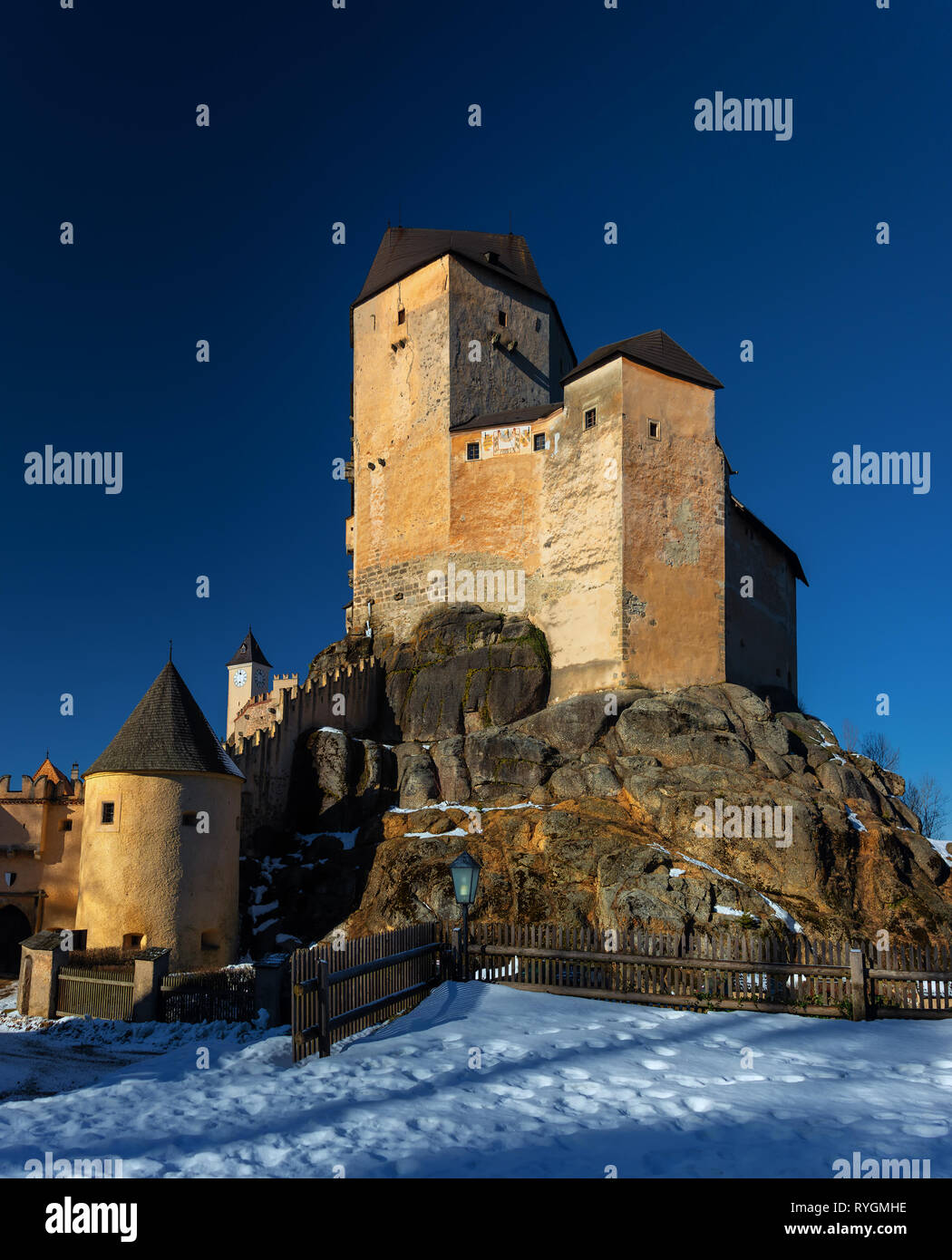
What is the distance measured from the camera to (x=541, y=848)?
25297 mm

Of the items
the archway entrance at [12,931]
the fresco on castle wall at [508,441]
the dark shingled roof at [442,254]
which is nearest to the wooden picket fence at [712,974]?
the archway entrance at [12,931]

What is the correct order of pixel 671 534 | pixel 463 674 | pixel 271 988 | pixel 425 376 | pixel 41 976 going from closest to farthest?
1. pixel 271 988
2. pixel 41 976
3. pixel 671 534
4. pixel 463 674
5. pixel 425 376

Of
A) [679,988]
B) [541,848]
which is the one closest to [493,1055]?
[679,988]

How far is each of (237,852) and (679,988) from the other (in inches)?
623

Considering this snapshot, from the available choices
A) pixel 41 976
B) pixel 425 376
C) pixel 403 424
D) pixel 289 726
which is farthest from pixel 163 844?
pixel 425 376

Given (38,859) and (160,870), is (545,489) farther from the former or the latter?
(38,859)

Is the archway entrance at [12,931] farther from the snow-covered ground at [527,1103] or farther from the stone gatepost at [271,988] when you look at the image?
the snow-covered ground at [527,1103]

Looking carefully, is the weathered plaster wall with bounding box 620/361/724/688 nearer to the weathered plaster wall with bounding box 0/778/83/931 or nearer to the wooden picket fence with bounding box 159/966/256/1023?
the wooden picket fence with bounding box 159/966/256/1023

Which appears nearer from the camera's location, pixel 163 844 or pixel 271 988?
pixel 271 988

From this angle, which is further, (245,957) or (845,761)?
(845,761)

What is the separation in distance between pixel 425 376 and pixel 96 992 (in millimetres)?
26419

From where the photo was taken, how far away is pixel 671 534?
3172 centimetres

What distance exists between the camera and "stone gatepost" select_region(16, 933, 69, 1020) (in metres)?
21.0
